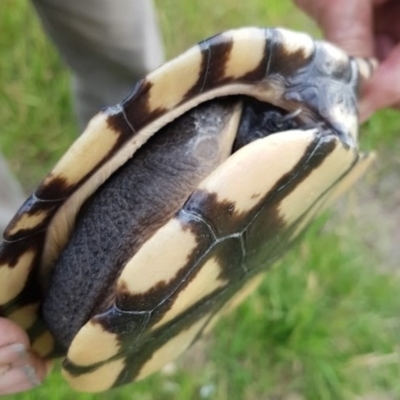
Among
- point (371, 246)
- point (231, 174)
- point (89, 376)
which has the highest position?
point (231, 174)

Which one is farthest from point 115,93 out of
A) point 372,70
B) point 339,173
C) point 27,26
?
point 339,173

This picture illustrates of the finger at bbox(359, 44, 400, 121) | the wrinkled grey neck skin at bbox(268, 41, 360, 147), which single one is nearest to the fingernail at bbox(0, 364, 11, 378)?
the wrinkled grey neck skin at bbox(268, 41, 360, 147)

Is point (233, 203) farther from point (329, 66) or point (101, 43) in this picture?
point (101, 43)

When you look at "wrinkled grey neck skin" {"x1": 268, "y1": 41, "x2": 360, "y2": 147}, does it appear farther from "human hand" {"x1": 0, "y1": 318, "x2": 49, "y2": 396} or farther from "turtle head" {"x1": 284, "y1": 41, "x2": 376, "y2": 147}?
"human hand" {"x1": 0, "y1": 318, "x2": 49, "y2": 396}

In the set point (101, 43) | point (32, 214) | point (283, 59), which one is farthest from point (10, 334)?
point (101, 43)

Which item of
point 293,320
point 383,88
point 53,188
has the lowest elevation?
point 293,320

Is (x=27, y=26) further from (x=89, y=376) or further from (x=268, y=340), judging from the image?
(x=89, y=376)

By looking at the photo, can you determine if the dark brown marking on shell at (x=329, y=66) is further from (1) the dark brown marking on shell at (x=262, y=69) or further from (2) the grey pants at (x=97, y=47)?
(2) the grey pants at (x=97, y=47)
